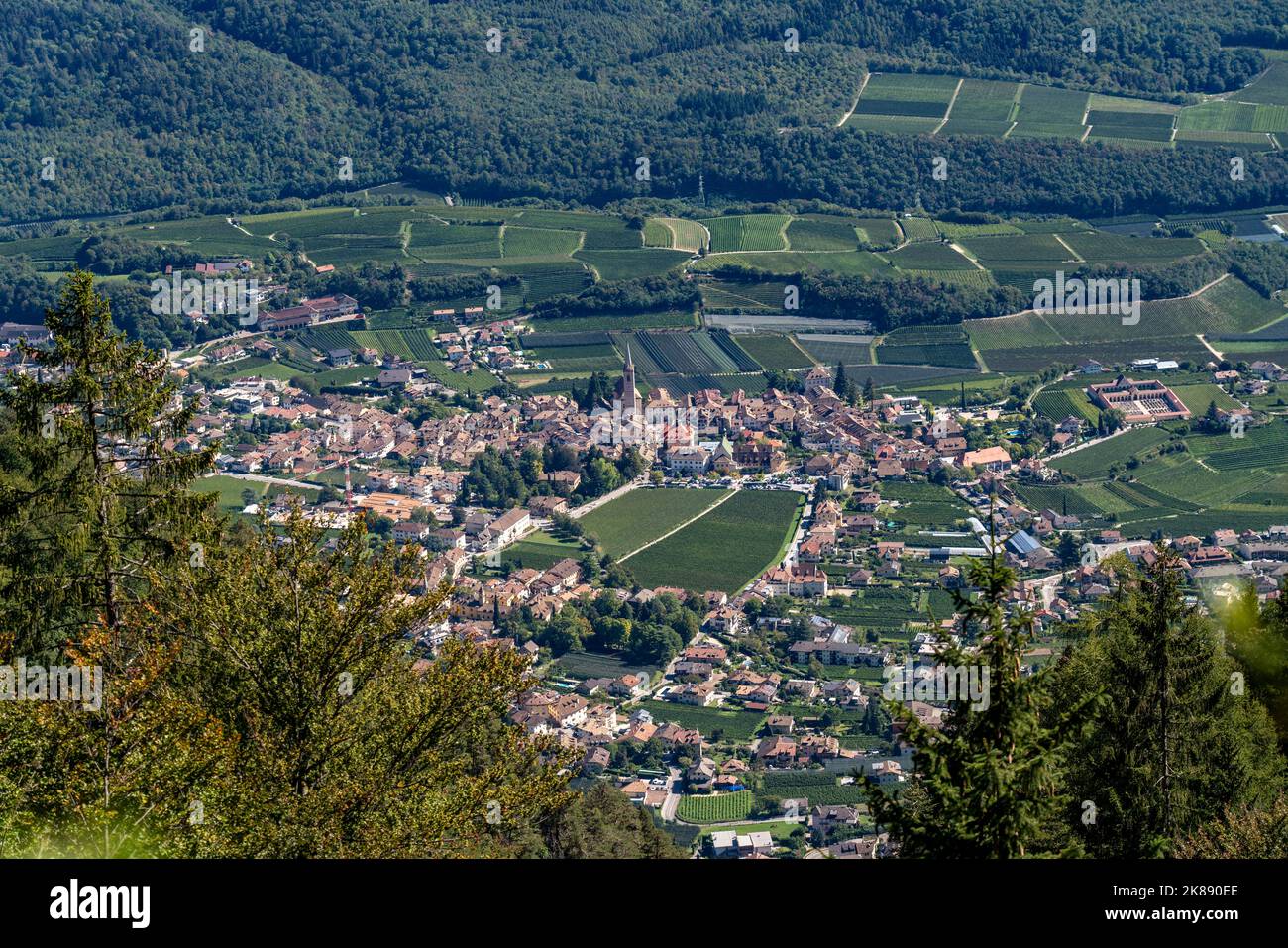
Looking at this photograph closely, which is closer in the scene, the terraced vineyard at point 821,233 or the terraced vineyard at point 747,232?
the terraced vineyard at point 821,233

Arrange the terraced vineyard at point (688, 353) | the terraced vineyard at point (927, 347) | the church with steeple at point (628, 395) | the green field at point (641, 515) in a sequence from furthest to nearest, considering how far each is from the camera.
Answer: the terraced vineyard at point (927, 347), the terraced vineyard at point (688, 353), the church with steeple at point (628, 395), the green field at point (641, 515)

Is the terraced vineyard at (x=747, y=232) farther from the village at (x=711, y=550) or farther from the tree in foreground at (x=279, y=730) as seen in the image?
the tree in foreground at (x=279, y=730)

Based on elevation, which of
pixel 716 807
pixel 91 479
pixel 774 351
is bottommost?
pixel 716 807

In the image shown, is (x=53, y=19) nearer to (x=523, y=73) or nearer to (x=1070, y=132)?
(x=523, y=73)

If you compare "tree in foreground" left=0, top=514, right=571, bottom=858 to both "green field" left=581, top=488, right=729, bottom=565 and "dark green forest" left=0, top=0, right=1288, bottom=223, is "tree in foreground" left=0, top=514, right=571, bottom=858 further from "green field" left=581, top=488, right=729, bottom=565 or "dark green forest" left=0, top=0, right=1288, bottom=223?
"dark green forest" left=0, top=0, right=1288, bottom=223

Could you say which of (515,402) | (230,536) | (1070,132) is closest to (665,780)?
(230,536)

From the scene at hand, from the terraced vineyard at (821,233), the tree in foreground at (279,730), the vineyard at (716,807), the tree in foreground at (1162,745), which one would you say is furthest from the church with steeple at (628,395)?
the tree in foreground at (279,730)

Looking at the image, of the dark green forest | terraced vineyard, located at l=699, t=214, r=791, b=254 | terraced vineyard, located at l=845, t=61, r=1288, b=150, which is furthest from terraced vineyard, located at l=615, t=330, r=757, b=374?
terraced vineyard, located at l=845, t=61, r=1288, b=150

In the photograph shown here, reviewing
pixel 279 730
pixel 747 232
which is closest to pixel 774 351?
pixel 747 232

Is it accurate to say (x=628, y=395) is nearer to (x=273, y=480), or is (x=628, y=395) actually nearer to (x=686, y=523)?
(x=686, y=523)
